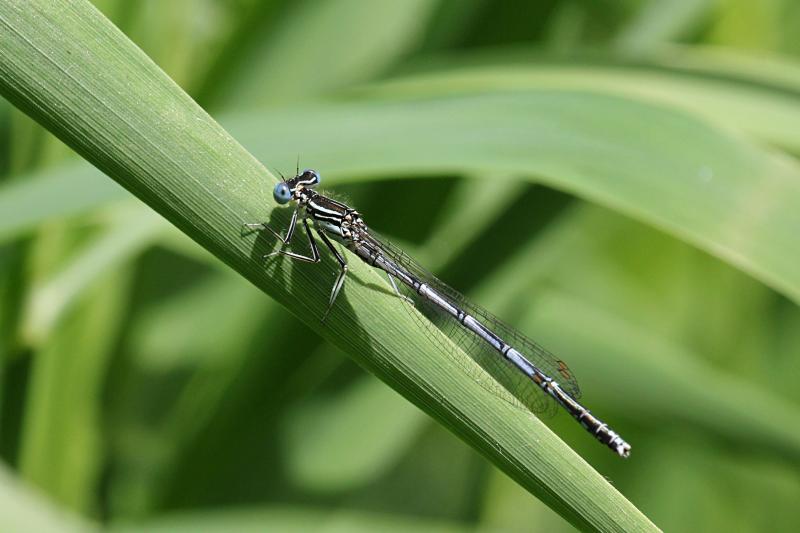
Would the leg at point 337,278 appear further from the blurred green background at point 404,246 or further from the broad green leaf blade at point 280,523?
the broad green leaf blade at point 280,523

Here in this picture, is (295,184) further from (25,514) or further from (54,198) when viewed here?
(25,514)

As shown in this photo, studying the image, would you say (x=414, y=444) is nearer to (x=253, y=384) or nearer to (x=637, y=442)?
(x=637, y=442)

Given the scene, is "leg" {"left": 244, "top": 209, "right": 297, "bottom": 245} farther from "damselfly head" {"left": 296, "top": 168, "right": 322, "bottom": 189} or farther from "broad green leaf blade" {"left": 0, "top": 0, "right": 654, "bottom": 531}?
"damselfly head" {"left": 296, "top": 168, "right": 322, "bottom": 189}

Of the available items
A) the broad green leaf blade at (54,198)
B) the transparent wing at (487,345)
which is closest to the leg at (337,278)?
the transparent wing at (487,345)

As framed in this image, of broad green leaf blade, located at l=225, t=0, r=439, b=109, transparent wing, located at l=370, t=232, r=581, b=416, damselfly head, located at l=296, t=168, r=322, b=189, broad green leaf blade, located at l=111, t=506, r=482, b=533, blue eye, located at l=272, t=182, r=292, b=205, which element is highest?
broad green leaf blade, located at l=225, t=0, r=439, b=109

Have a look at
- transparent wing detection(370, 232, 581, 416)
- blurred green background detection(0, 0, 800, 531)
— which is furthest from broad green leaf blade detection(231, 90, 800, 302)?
transparent wing detection(370, 232, 581, 416)

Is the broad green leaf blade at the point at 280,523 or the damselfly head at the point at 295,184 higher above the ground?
the damselfly head at the point at 295,184
